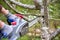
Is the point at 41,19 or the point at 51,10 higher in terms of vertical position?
the point at 41,19

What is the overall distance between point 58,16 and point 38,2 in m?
0.69

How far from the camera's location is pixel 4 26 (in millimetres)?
1080

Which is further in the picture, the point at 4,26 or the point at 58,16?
the point at 58,16

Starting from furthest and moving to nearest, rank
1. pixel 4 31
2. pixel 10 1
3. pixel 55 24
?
pixel 55 24 < pixel 10 1 < pixel 4 31

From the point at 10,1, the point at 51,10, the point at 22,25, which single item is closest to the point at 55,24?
the point at 51,10

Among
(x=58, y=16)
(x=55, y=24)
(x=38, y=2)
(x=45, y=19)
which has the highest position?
(x=38, y=2)

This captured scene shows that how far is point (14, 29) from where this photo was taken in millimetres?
1112

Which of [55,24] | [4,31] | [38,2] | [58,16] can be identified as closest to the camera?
[4,31]

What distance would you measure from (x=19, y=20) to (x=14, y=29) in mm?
68

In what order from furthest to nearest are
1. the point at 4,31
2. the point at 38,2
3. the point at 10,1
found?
the point at 10,1
the point at 38,2
the point at 4,31

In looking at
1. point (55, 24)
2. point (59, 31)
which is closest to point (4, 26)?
point (59, 31)

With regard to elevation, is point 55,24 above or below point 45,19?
below

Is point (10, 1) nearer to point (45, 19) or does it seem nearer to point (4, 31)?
point (45, 19)

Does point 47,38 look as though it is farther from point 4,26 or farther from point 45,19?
point 4,26
